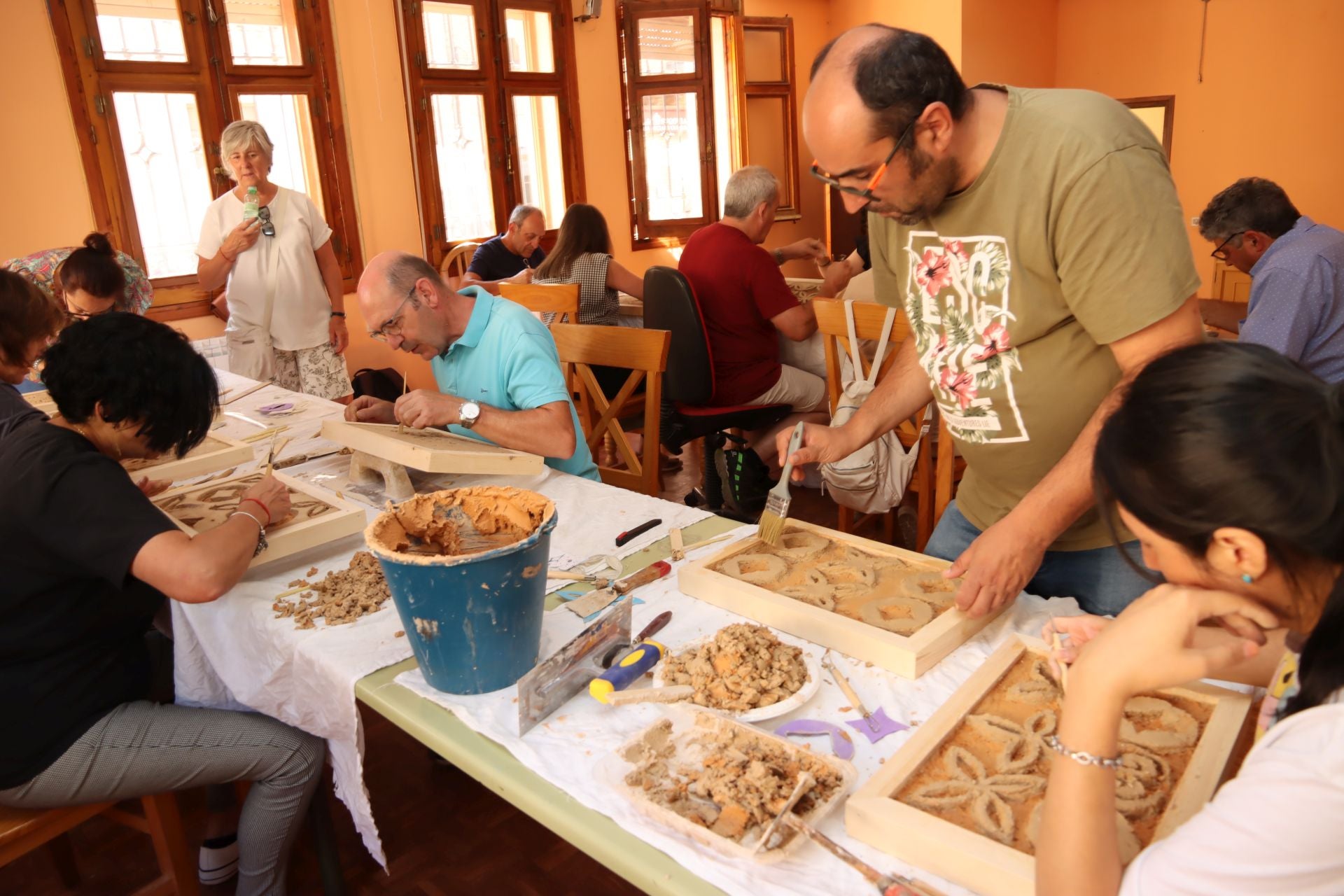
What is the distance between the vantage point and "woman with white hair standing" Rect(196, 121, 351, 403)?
407cm

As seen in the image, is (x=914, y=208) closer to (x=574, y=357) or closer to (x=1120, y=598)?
(x=1120, y=598)

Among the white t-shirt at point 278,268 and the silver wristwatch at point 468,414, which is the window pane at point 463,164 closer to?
the white t-shirt at point 278,268

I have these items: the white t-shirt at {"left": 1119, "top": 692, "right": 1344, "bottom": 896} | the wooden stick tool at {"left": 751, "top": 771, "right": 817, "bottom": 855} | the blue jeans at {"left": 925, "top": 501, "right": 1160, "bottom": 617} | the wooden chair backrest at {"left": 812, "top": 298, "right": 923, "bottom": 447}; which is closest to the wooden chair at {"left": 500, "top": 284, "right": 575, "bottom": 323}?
the wooden chair backrest at {"left": 812, "top": 298, "right": 923, "bottom": 447}

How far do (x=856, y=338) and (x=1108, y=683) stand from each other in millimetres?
2341

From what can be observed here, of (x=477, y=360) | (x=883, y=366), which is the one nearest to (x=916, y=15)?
(x=883, y=366)

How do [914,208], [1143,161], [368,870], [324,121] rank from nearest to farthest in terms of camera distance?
[1143,161]
[914,208]
[368,870]
[324,121]

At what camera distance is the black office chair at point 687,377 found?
3.76 metres


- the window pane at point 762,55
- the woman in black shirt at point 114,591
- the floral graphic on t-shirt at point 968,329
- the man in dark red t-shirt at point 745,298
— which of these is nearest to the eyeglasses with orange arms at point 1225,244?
the man in dark red t-shirt at point 745,298

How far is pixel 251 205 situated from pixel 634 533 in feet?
10.1

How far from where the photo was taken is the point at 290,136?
17.5ft

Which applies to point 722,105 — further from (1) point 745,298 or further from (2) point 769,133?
(1) point 745,298

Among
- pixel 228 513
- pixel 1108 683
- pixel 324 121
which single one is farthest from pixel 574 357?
pixel 324 121

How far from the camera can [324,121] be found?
5391 millimetres

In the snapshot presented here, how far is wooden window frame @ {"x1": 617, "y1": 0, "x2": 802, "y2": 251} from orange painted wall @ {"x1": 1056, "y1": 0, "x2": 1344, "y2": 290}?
245 centimetres
